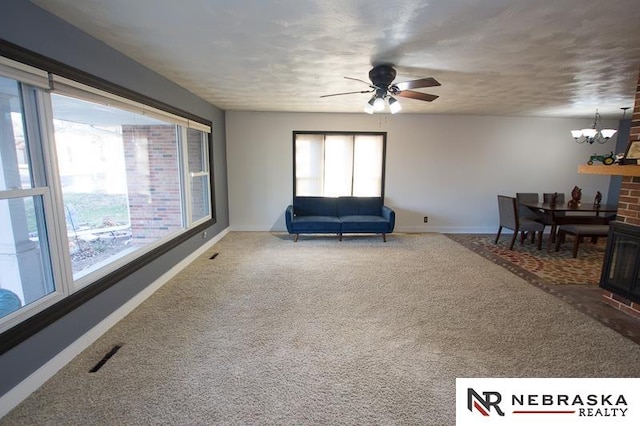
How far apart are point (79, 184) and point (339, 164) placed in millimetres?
4030

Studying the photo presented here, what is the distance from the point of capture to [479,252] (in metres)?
4.67

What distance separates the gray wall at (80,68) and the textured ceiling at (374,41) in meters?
0.11

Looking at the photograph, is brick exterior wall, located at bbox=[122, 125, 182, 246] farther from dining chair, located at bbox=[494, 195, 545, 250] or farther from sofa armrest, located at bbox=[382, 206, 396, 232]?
dining chair, located at bbox=[494, 195, 545, 250]

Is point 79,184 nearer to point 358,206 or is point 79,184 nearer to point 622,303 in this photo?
point 358,206

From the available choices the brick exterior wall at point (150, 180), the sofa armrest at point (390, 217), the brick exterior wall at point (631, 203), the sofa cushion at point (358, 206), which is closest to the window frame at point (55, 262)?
the brick exterior wall at point (150, 180)

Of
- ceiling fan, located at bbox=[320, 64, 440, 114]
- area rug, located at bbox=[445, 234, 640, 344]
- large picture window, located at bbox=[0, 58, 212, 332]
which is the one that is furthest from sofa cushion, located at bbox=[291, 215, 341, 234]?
ceiling fan, located at bbox=[320, 64, 440, 114]

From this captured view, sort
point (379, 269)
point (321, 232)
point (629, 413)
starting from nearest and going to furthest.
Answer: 1. point (629, 413)
2. point (379, 269)
3. point (321, 232)

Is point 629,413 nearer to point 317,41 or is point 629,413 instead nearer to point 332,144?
point 317,41

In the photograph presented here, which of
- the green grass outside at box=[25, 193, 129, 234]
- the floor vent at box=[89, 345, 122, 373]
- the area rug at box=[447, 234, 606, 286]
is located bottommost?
the floor vent at box=[89, 345, 122, 373]

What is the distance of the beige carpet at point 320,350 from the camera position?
166 cm

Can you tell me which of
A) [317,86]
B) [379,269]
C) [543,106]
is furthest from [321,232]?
[543,106]

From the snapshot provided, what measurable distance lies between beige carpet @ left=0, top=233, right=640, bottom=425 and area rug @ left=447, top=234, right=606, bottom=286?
547 mm

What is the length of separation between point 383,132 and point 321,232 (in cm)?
234

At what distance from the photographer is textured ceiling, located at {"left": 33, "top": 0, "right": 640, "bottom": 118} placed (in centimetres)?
178
